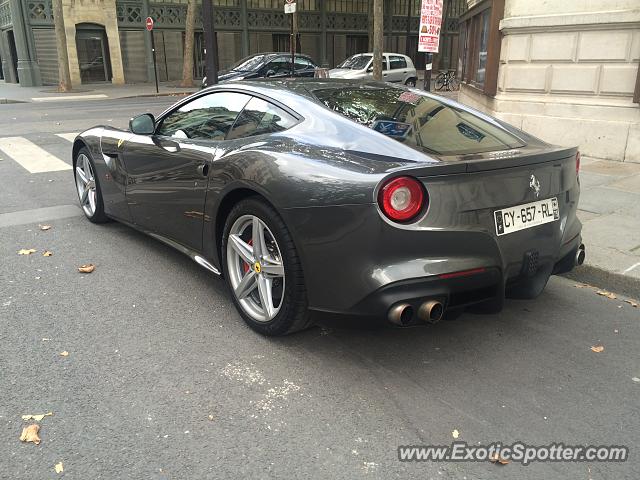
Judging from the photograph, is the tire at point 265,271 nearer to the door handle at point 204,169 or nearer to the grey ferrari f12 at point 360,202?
the grey ferrari f12 at point 360,202

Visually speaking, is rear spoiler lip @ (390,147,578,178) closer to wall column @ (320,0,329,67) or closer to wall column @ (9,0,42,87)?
wall column @ (9,0,42,87)

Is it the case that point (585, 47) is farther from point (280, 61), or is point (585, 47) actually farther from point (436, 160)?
point (280, 61)

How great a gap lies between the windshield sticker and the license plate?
672mm

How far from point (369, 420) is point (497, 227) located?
1.15m

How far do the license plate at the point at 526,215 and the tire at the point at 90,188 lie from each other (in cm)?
385

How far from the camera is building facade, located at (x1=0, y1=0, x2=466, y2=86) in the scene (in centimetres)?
2709

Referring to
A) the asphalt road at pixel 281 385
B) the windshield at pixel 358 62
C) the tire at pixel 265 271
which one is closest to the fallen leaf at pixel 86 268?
the asphalt road at pixel 281 385

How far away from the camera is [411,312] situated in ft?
8.95

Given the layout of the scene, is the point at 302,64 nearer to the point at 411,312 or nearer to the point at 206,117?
the point at 206,117

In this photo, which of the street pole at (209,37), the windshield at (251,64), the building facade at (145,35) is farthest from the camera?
the building facade at (145,35)

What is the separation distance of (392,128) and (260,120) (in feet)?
3.05

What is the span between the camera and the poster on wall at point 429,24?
27.4ft

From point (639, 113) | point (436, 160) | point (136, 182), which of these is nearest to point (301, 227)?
point (436, 160)

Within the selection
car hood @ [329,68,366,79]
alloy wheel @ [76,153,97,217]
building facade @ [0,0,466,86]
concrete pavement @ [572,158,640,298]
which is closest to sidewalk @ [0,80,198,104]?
building facade @ [0,0,466,86]
